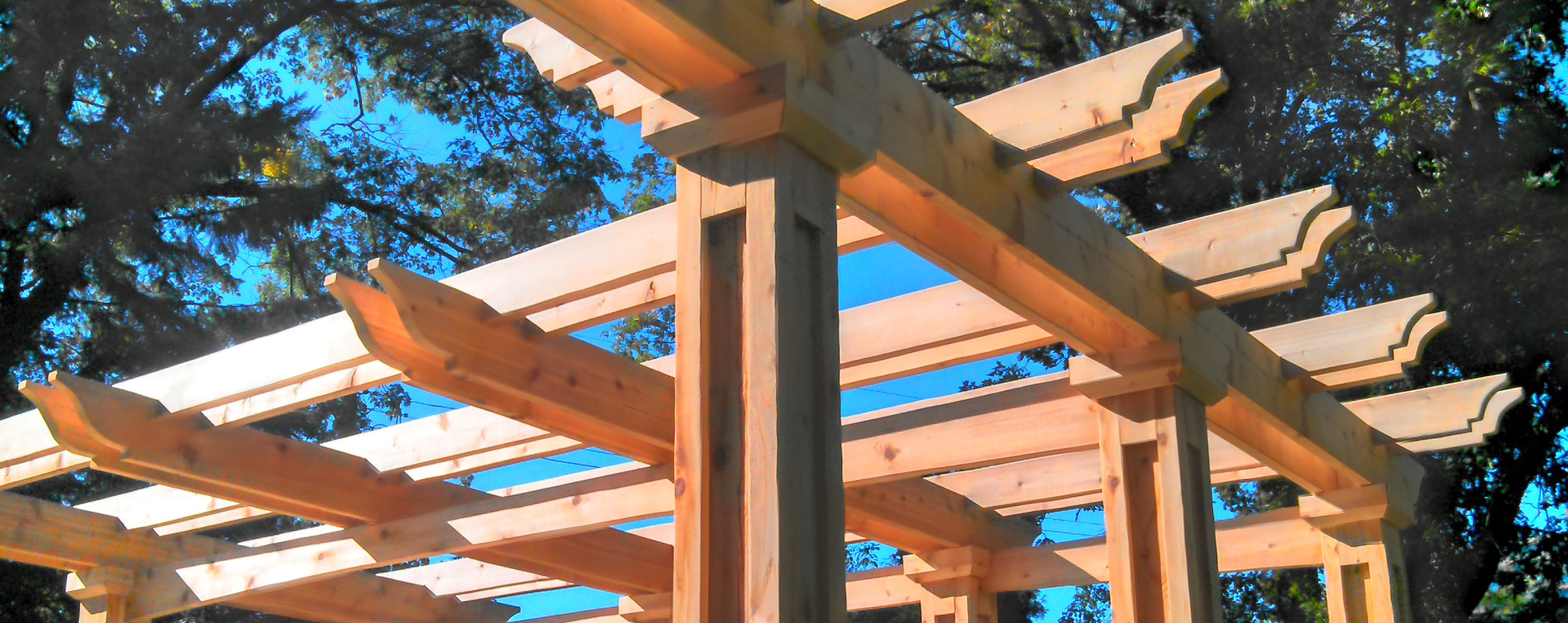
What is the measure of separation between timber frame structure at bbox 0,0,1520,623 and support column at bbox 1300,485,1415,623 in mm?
15

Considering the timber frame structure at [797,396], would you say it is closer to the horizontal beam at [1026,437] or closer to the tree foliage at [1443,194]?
the horizontal beam at [1026,437]

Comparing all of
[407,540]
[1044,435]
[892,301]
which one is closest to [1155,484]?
[1044,435]

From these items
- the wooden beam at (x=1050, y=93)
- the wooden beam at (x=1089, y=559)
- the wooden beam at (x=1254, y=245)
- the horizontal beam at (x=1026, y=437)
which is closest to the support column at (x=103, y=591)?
the wooden beam at (x=1089, y=559)

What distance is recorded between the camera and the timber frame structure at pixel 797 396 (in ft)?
9.01

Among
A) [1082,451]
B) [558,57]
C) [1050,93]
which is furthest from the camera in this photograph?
[1082,451]

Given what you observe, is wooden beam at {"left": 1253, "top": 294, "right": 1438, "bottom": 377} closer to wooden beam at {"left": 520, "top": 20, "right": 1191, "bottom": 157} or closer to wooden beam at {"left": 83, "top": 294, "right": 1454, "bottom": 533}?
wooden beam at {"left": 83, "top": 294, "right": 1454, "bottom": 533}

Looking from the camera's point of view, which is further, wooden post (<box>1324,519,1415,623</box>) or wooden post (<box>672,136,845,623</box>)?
wooden post (<box>1324,519,1415,623</box>)

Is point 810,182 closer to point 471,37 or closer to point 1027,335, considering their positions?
point 1027,335

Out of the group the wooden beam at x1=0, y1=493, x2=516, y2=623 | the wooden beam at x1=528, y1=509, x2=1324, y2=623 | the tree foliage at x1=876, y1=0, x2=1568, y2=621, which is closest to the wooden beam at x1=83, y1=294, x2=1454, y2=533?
the wooden beam at x1=528, y1=509, x2=1324, y2=623

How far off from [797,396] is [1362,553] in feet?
13.5

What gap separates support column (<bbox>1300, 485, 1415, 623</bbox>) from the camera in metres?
5.91

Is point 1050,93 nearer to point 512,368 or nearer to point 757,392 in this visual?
point 757,392

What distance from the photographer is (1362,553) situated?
19.6ft

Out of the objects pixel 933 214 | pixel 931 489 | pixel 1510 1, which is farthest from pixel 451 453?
pixel 1510 1
